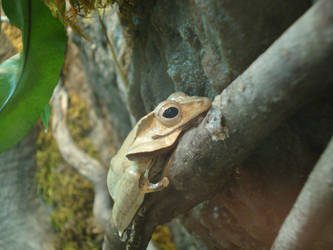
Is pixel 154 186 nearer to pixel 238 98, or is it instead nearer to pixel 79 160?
pixel 238 98

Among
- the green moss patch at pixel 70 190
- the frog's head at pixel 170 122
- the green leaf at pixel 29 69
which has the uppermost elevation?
the green leaf at pixel 29 69

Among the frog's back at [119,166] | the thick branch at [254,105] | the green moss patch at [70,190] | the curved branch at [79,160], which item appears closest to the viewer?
the thick branch at [254,105]

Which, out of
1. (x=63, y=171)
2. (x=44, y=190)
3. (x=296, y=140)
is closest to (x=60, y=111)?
(x=63, y=171)

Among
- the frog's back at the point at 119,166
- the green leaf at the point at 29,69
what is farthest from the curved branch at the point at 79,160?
the green leaf at the point at 29,69

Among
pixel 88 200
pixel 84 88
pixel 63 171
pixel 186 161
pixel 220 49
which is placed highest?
pixel 220 49

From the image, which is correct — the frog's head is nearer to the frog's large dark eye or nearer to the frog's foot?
the frog's large dark eye

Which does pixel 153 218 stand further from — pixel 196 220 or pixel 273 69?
pixel 273 69

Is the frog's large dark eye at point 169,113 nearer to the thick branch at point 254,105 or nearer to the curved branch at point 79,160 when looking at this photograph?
the thick branch at point 254,105

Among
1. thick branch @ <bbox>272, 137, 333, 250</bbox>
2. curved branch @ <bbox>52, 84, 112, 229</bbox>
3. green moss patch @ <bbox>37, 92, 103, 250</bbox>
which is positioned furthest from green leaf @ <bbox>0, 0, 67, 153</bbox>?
green moss patch @ <bbox>37, 92, 103, 250</bbox>

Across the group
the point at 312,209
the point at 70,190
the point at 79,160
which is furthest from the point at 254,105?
the point at 70,190
